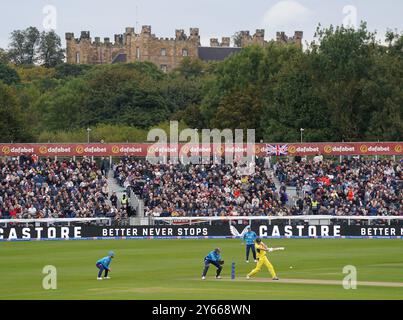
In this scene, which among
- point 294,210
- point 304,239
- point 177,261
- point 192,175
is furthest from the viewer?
point 192,175

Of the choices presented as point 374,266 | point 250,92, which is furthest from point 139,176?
point 250,92

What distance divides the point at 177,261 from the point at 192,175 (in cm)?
2493

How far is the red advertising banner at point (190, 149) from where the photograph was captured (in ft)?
262

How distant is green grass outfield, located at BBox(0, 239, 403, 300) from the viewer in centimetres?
3666

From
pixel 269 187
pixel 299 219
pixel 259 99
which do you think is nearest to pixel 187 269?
pixel 299 219

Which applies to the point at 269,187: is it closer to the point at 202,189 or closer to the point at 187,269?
the point at 202,189

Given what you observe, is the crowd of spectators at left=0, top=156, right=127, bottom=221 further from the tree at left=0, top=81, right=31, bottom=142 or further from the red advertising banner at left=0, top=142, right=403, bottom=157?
the tree at left=0, top=81, right=31, bottom=142

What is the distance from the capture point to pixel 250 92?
120 meters

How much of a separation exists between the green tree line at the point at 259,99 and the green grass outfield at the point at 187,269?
4243 centimetres

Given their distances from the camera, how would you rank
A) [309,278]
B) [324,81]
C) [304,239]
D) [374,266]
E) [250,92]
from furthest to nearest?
[250,92], [324,81], [304,239], [374,266], [309,278]

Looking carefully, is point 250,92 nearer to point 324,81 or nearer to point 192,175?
point 324,81

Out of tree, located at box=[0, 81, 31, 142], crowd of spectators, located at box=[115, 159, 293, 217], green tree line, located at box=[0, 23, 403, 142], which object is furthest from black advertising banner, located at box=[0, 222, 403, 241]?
tree, located at box=[0, 81, 31, 142]

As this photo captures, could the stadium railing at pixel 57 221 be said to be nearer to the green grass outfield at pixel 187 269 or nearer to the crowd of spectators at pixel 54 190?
the crowd of spectators at pixel 54 190

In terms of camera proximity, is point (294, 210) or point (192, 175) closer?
point (294, 210)
